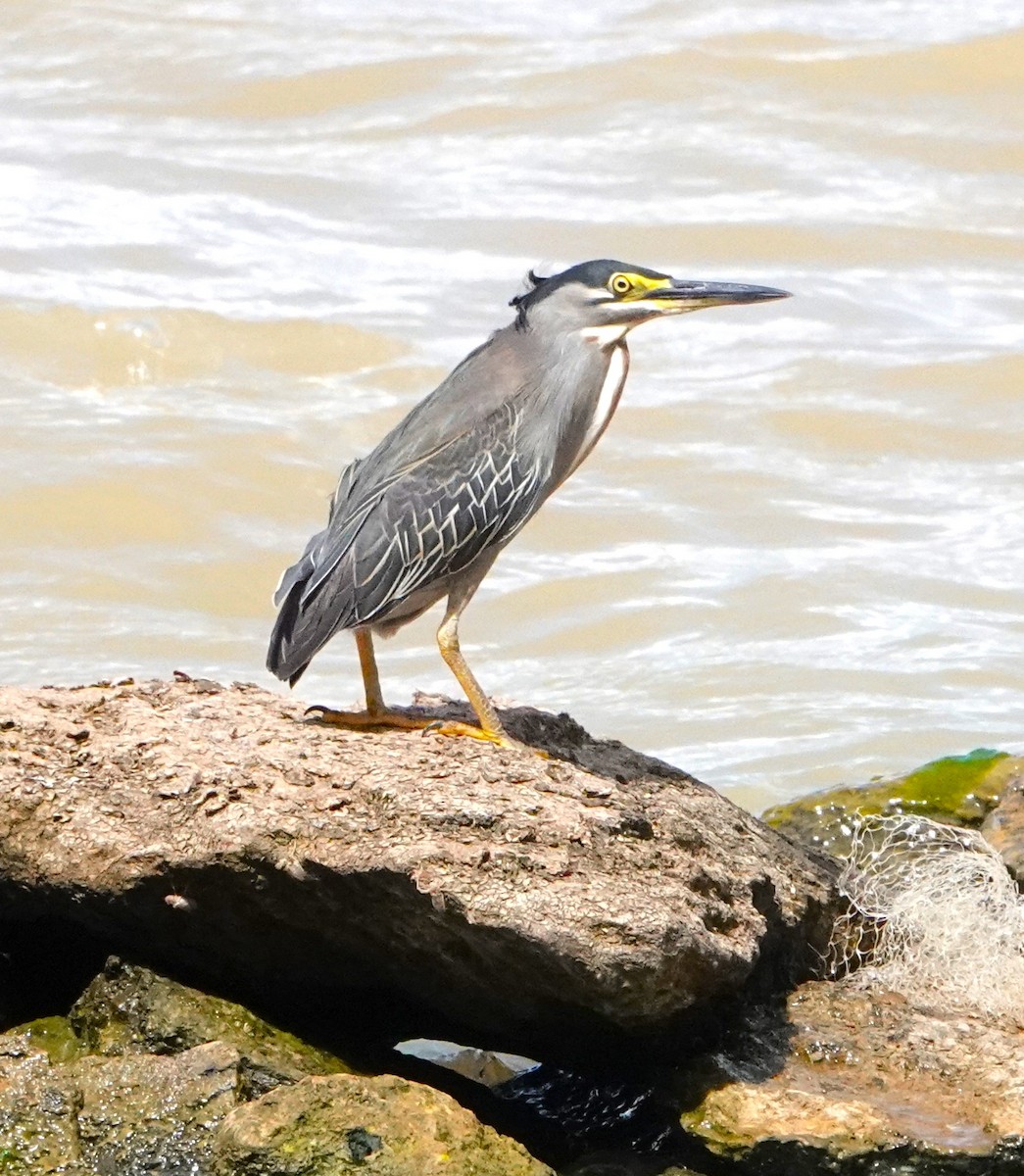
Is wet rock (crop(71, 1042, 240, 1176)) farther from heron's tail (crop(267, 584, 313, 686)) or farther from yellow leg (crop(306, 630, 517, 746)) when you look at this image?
heron's tail (crop(267, 584, 313, 686))

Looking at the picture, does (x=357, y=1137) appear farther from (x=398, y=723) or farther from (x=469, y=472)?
(x=469, y=472)

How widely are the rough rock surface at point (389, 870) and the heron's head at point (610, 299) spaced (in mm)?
1365

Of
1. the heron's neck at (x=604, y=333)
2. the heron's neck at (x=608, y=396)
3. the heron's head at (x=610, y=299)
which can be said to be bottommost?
the heron's neck at (x=608, y=396)

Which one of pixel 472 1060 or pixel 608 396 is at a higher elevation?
pixel 608 396

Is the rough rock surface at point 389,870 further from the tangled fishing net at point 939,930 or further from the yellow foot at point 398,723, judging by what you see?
the tangled fishing net at point 939,930

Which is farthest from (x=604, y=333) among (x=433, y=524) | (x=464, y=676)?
(x=464, y=676)

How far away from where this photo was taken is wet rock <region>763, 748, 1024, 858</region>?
21.3ft

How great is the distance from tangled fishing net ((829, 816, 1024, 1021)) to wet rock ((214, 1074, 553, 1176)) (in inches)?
54.2

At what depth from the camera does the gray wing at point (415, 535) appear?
5.40 m

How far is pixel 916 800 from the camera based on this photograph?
6.64 m

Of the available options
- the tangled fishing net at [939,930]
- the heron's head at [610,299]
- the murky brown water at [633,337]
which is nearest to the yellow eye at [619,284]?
the heron's head at [610,299]

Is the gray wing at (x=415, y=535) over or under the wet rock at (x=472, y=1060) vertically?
over

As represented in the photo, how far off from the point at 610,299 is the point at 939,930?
6.63 feet

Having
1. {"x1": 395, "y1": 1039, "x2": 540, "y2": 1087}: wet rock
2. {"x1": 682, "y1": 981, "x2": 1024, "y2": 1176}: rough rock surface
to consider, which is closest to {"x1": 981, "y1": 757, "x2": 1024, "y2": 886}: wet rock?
{"x1": 682, "y1": 981, "x2": 1024, "y2": 1176}: rough rock surface
